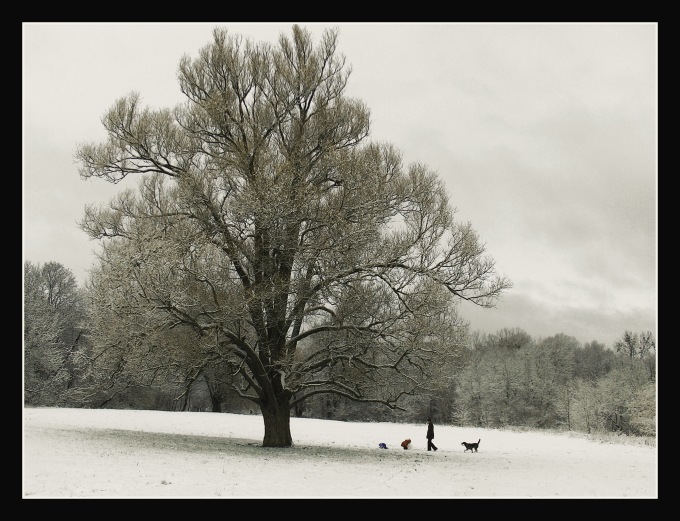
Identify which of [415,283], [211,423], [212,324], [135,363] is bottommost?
[211,423]

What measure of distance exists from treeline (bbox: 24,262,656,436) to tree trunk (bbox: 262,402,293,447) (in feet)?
64.1

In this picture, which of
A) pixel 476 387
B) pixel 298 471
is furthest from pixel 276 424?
pixel 476 387

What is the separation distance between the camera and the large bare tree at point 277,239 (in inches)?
754

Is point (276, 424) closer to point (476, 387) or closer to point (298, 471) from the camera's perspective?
point (298, 471)

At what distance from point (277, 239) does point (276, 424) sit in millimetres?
7558

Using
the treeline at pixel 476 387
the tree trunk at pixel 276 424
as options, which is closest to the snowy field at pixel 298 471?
the tree trunk at pixel 276 424

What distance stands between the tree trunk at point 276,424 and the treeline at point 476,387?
64.1 feet

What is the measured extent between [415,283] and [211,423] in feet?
73.4

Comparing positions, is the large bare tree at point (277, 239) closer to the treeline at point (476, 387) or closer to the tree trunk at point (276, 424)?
the tree trunk at point (276, 424)

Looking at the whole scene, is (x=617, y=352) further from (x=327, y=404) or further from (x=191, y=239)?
(x=191, y=239)

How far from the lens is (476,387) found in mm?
74750

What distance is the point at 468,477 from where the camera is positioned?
687 inches

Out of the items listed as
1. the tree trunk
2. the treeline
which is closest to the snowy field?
the tree trunk
